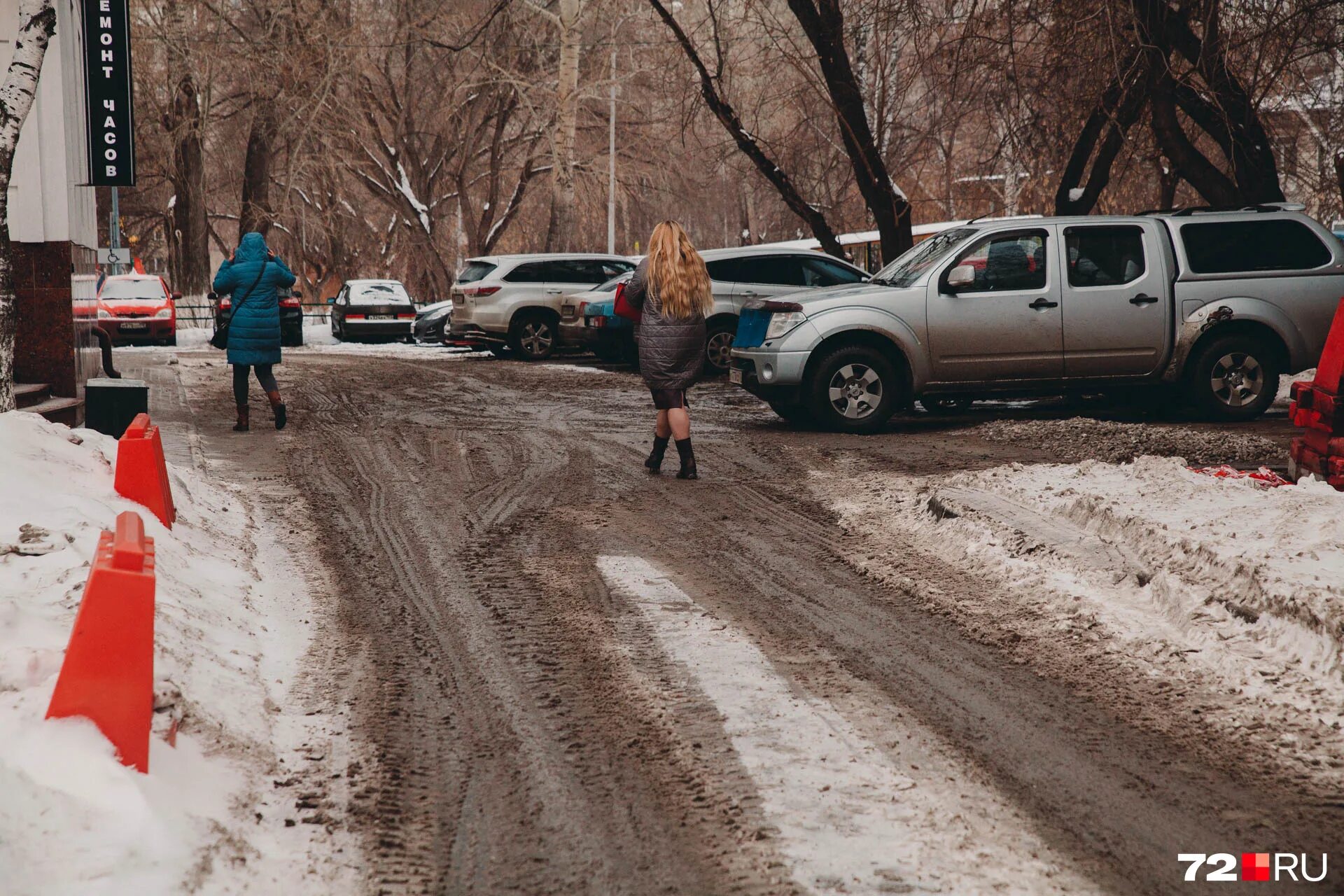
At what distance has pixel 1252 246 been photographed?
41.2 ft

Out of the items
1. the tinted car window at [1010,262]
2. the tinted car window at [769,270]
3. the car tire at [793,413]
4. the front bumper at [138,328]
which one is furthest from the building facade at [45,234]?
the front bumper at [138,328]

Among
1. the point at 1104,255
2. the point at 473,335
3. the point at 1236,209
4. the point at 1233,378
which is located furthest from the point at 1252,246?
the point at 473,335

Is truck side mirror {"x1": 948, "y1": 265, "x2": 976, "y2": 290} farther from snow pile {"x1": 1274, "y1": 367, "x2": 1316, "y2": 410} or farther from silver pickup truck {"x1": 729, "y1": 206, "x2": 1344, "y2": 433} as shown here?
snow pile {"x1": 1274, "y1": 367, "x2": 1316, "y2": 410}

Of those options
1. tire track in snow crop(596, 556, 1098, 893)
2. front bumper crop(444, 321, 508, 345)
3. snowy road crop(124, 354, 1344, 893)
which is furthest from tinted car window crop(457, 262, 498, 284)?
tire track in snow crop(596, 556, 1098, 893)

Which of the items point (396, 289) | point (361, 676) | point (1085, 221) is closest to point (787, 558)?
point (361, 676)

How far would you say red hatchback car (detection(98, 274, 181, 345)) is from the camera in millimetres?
28906

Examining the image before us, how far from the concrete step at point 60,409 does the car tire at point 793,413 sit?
6199 mm

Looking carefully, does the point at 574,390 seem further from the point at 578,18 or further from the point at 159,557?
the point at 578,18

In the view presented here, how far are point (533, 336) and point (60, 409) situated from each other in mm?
12681

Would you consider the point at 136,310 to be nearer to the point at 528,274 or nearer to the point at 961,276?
the point at 528,274

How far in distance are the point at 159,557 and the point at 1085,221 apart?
9.30 metres

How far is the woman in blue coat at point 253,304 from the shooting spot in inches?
464

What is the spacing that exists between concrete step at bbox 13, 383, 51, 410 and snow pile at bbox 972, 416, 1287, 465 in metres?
8.14

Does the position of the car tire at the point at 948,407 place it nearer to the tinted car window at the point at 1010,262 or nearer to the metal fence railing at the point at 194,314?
the tinted car window at the point at 1010,262
